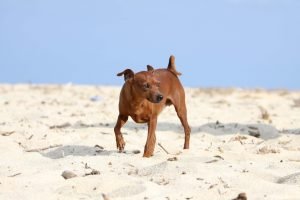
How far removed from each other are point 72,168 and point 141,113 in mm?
1382

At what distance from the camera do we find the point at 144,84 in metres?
6.82

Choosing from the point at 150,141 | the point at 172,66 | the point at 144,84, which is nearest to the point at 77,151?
the point at 150,141

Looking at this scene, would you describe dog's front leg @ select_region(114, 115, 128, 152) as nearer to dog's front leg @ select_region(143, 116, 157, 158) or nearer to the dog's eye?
dog's front leg @ select_region(143, 116, 157, 158)

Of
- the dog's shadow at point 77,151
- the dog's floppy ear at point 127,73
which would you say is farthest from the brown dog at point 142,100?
the dog's shadow at point 77,151

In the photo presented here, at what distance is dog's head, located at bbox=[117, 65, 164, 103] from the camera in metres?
6.75

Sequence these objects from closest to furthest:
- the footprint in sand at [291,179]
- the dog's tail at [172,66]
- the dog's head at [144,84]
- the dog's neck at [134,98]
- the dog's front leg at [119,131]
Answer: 1. the footprint in sand at [291,179]
2. the dog's head at [144,84]
3. the dog's neck at [134,98]
4. the dog's front leg at [119,131]
5. the dog's tail at [172,66]

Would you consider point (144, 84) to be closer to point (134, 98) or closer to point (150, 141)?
point (134, 98)

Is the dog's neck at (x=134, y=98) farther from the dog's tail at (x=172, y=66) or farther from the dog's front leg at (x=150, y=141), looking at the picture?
the dog's tail at (x=172, y=66)

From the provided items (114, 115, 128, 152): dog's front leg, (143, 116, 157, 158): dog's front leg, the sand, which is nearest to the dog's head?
(143, 116, 157, 158): dog's front leg

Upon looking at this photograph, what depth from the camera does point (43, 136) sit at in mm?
8672

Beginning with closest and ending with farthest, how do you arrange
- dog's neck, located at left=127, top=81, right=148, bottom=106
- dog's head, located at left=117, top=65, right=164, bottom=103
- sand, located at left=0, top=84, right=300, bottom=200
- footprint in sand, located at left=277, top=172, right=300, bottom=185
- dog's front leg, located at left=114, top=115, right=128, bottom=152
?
sand, located at left=0, top=84, right=300, bottom=200 < footprint in sand, located at left=277, top=172, right=300, bottom=185 < dog's head, located at left=117, top=65, right=164, bottom=103 < dog's neck, located at left=127, top=81, right=148, bottom=106 < dog's front leg, located at left=114, top=115, right=128, bottom=152

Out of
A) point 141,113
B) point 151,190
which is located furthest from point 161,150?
point 151,190

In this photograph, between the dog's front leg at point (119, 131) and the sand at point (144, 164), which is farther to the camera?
the dog's front leg at point (119, 131)

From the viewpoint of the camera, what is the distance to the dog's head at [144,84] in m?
6.75
